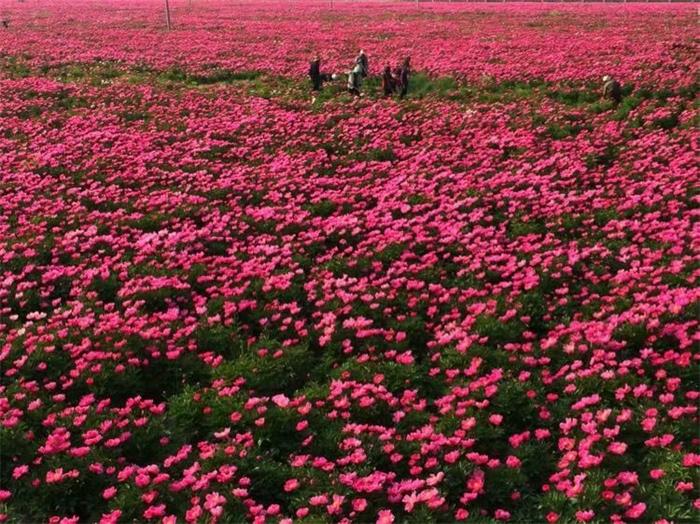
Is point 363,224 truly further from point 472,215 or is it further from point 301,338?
point 301,338

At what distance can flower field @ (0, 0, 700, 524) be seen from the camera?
17.0ft

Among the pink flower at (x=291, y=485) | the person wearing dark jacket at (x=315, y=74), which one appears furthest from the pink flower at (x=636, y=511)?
the person wearing dark jacket at (x=315, y=74)

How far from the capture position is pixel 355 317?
7680mm

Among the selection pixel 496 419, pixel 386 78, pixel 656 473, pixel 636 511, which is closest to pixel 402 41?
pixel 386 78

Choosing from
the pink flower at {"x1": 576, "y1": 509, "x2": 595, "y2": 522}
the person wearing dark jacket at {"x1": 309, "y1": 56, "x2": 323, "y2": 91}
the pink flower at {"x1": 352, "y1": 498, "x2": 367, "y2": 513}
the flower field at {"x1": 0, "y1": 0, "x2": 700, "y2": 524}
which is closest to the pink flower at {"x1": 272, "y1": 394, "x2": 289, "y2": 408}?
the flower field at {"x1": 0, "y1": 0, "x2": 700, "y2": 524}

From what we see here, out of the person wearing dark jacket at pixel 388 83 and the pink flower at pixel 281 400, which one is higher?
the person wearing dark jacket at pixel 388 83

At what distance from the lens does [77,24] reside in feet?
160

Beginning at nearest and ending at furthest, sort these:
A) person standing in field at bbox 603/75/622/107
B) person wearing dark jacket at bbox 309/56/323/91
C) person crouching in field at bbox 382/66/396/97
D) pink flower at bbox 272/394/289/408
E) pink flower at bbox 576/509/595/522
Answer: pink flower at bbox 576/509/595/522 < pink flower at bbox 272/394/289/408 < person standing in field at bbox 603/75/622/107 < person crouching in field at bbox 382/66/396/97 < person wearing dark jacket at bbox 309/56/323/91

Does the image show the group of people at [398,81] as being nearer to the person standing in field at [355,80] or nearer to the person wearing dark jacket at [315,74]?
the person standing in field at [355,80]

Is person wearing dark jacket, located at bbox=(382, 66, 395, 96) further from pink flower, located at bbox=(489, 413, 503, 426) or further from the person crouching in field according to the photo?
pink flower, located at bbox=(489, 413, 503, 426)

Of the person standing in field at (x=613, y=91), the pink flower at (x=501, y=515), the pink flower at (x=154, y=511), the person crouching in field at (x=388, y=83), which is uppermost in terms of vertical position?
the person crouching in field at (x=388, y=83)

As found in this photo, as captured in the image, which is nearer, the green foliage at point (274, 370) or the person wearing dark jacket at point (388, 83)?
the green foliage at point (274, 370)

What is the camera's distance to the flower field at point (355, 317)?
203 inches

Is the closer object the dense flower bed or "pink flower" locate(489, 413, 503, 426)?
"pink flower" locate(489, 413, 503, 426)
